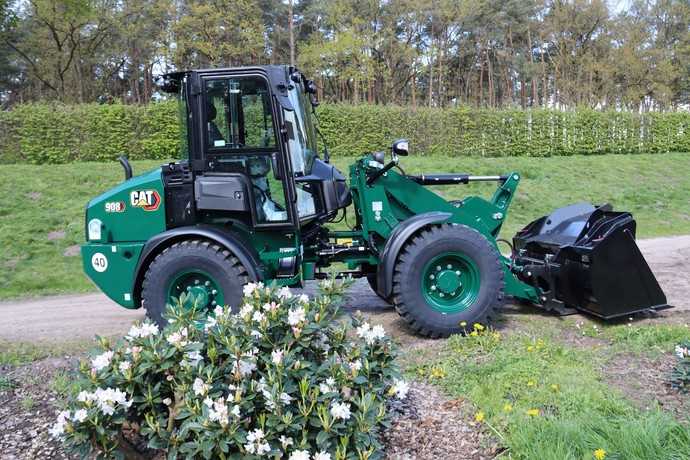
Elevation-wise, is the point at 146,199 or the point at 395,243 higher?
the point at 146,199

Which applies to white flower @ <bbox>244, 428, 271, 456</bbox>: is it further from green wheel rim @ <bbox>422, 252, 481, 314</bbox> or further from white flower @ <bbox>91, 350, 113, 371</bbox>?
green wheel rim @ <bbox>422, 252, 481, 314</bbox>

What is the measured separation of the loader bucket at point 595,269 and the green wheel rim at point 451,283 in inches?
32.2

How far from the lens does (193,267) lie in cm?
538

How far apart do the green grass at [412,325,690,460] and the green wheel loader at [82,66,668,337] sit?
0.64 metres

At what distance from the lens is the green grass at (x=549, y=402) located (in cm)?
320

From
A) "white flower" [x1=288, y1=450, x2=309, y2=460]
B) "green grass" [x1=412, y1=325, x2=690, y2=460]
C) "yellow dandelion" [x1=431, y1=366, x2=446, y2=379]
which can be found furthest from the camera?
"yellow dandelion" [x1=431, y1=366, x2=446, y2=379]

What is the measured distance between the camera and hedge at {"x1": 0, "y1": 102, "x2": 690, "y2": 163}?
55.7 feet

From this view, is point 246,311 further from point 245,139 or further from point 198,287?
point 245,139

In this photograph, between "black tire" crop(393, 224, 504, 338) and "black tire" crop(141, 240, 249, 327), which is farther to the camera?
"black tire" crop(393, 224, 504, 338)

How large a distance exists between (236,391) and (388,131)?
17344 mm

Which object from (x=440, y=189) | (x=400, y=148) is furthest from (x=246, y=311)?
(x=440, y=189)

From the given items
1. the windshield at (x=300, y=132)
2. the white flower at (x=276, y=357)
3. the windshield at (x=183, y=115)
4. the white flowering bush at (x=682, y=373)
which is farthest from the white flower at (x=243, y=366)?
the windshield at (x=183, y=115)

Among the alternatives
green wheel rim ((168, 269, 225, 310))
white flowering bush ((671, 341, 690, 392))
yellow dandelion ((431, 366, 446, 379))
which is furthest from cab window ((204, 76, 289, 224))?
white flowering bush ((671, 341, 690, 392))

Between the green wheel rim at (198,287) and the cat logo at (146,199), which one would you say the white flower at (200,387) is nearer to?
the green wheel rim at (198,287)
